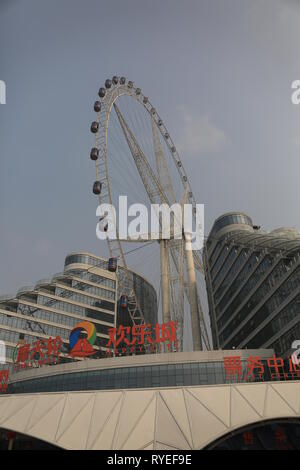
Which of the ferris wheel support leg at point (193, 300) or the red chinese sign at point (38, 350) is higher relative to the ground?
the ferris wheel support leg at point (193, 300)

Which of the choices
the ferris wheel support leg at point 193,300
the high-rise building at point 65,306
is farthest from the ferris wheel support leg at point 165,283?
the high-rise building at point 65,306

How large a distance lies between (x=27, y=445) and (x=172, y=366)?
18.2 m

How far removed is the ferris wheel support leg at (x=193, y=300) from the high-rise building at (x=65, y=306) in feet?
106

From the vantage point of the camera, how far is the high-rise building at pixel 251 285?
48375mm

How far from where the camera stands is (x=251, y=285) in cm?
6019

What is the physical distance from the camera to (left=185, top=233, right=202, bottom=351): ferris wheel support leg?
47.9 meters

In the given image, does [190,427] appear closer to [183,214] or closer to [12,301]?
[183,214]

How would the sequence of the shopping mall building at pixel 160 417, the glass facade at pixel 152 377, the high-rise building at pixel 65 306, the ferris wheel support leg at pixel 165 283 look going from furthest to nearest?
the high-rise building at pixel 65 306
the ferris wheel support leg at pixel 165 283
the glass facade at pixel 152 377
the shopping mall building at pixel 160 417

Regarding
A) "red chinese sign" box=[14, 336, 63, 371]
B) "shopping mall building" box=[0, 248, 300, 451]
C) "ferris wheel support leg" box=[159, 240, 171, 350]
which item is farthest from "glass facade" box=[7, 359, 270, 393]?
"ferris wheel support leg" box=[159, 240, 171, 350]

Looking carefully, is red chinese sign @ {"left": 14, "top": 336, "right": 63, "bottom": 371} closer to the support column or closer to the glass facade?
the glass facade

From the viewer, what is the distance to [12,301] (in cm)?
7781

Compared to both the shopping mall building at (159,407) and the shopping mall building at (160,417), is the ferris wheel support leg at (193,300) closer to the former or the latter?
the shopping mall building at (159,407)

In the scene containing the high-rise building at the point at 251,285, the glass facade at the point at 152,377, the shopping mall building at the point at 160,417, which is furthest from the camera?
the high-rise building at the point at 251,285
